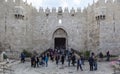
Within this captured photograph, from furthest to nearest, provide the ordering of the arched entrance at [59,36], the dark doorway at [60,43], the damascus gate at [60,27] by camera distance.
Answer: the dark doorway at [60,43]
the arched entrance at [59,36]
the damascus gate at [60,27]

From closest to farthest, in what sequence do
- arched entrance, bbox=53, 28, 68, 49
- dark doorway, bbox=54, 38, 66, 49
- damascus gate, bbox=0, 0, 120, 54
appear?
damascus gate, bbox=0, 0, 120, 54
arched entrance, bbox=53, 28, 68, 49
dark doorway, bbox=54, 38, 66, 49

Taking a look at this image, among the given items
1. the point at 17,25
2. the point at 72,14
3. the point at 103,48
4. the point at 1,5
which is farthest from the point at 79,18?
the point at 1,5

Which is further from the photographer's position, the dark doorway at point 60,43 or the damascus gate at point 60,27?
the dark doorway at point 60,43

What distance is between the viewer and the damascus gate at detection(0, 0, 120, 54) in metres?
25.1

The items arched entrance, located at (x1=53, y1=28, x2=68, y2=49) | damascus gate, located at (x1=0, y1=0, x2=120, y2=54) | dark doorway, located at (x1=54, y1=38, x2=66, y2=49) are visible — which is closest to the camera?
damascus gate, located at (x1=0, y1=0, x2=120, y2=54)

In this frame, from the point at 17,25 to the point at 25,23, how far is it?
4.70ft

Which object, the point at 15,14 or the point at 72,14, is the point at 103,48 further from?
the point at 15,14

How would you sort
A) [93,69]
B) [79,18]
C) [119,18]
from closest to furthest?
1. [93,69]
2. [119,18]
3. [79,18]

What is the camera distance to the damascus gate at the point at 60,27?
82.5 ft

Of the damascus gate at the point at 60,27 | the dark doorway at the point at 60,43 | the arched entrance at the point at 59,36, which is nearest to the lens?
the damascus gate at the point at 60,27

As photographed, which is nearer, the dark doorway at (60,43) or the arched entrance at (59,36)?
the arched entrance at (59,36)

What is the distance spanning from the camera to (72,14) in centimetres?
3006

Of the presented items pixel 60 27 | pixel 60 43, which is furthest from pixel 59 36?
pixel 60 43

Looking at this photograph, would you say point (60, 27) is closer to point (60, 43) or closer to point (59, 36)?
point (59, 36)
